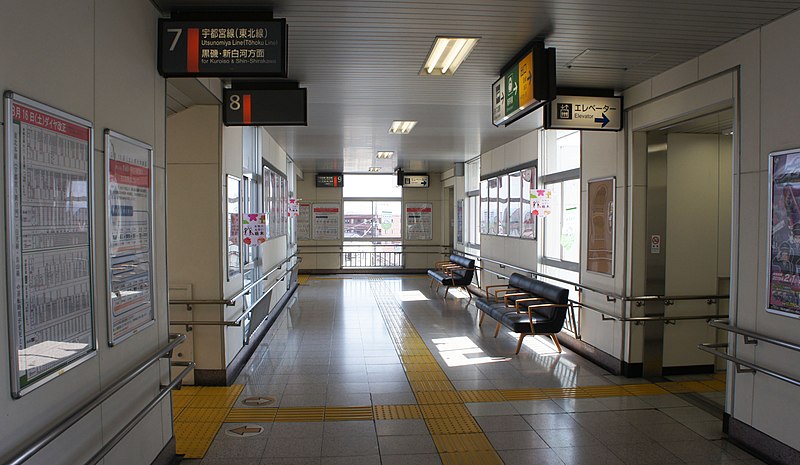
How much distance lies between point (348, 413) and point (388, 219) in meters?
13.0

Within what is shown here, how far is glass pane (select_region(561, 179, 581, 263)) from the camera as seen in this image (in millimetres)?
7375

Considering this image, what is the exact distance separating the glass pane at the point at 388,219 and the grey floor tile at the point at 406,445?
527 inches

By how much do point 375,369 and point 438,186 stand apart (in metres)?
12.0

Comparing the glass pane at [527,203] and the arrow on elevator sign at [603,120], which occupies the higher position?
the arrow on elevator sign at [603,120]

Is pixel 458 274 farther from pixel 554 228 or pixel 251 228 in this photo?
pixel 251 228

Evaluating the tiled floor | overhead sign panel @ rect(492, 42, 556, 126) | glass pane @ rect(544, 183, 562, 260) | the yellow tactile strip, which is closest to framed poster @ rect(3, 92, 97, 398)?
the yellow tactile strip

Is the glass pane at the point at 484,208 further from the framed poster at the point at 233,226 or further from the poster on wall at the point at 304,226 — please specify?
the poster on wall at the point at 304,226

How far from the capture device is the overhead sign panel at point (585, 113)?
17.2 feet

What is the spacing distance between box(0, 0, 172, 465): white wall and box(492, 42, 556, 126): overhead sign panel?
2.77 metres

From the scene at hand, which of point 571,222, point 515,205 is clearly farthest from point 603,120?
point 515,205

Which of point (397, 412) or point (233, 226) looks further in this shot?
point (233, 226)

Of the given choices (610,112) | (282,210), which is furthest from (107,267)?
(282,210)

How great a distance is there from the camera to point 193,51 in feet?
11.3

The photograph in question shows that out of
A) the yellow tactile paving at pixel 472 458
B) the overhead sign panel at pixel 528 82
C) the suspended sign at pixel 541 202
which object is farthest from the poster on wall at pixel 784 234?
the suspended sign at pixel 541 202
